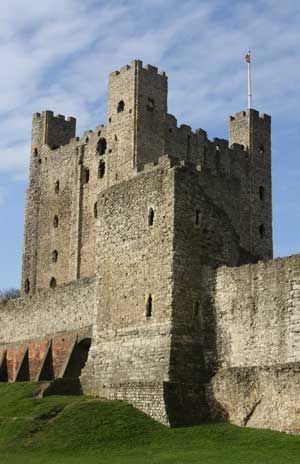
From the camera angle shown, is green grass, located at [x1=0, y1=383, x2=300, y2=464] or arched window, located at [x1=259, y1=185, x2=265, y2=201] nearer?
green grass, located at [x1=0, y1=383, x2=300, y2=464]

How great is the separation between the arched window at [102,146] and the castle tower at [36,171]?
6.37 meters

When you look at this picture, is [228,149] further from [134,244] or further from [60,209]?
[134,244]

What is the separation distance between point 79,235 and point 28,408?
2915 cm

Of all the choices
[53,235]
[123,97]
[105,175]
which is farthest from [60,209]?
[123,97]

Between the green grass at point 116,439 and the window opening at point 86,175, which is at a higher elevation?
the window opening at point 86,175

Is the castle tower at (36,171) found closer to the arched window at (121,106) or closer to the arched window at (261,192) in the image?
the arched window at (121,106)

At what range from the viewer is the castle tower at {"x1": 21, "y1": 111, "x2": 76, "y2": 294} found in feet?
216

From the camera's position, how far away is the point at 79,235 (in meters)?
61.9

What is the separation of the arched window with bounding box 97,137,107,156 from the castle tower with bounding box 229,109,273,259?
8904 mm

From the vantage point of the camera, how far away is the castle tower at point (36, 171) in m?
65.9

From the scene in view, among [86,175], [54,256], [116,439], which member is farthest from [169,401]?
[54,256]

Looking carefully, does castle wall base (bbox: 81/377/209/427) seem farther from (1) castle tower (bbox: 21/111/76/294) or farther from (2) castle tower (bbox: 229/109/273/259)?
(1) castle tower (bbox: 21/111/76/294)

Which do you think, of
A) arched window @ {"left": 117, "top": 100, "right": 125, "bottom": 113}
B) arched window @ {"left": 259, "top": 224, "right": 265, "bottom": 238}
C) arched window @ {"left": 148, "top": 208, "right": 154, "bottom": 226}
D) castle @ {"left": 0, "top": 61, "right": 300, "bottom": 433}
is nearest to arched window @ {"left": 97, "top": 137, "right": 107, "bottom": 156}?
arched window @ {"left": 117, "top": 100, "right": 125, "bottom": 113}

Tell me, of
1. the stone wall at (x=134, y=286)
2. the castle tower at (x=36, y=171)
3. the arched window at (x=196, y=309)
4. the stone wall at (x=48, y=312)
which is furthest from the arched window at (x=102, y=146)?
the arched window at (x=196, y=309)
